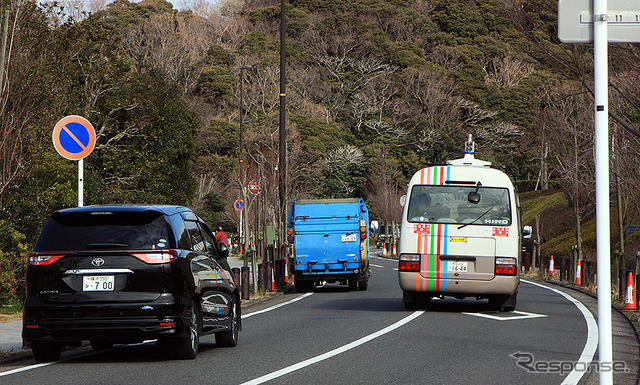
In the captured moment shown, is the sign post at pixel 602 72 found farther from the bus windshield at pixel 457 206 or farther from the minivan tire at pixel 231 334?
the bus windshield at pixel 457 206

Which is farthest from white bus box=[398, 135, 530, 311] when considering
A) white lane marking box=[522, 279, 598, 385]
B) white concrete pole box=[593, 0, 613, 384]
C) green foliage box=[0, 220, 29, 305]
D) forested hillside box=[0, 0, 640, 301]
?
forested hillside box=[0, 0, 640, 301]

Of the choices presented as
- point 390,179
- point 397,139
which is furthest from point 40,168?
point 397,139

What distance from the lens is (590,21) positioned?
539 centimetres

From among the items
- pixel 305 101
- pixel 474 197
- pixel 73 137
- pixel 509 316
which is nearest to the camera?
pixel 73 137

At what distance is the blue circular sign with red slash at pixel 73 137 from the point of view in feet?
41.2

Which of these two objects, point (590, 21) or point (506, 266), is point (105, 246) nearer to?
point (590, 21)

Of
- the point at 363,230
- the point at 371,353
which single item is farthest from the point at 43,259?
the point at 363,230

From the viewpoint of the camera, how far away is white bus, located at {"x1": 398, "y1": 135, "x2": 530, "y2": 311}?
53.1ft

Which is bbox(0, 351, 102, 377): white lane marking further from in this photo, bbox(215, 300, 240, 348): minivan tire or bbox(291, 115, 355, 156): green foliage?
bbox(291, 115, 355, 156): green foliage

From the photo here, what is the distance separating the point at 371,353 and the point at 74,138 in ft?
17.9

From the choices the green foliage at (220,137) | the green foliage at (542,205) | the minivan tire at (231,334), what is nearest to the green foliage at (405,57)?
the green foliage at (220,137)

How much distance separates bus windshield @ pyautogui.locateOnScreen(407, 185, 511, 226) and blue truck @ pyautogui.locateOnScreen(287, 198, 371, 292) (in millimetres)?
7690

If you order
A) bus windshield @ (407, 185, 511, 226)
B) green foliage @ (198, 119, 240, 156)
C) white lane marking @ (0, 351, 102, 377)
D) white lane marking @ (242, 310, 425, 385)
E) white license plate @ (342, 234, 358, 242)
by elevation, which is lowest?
white lane marking @ (0, 351, 102, 377)

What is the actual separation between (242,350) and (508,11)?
7.60m
